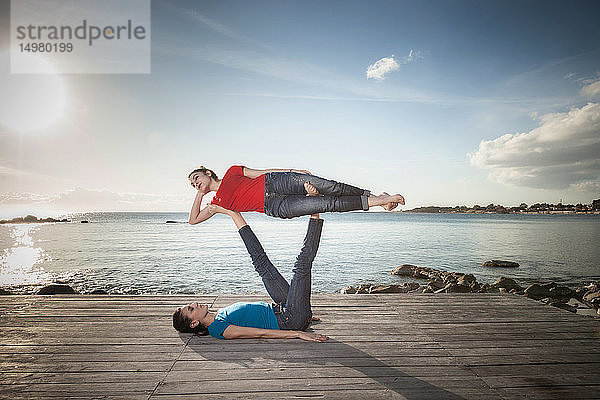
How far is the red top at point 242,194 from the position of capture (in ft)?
14.2

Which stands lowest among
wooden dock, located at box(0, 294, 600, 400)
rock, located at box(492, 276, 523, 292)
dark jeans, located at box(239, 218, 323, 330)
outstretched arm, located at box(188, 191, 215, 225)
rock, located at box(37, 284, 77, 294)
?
rock, located at box(492, 276, 523, 292)

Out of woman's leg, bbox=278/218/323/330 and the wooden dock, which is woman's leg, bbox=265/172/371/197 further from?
the wooden dock

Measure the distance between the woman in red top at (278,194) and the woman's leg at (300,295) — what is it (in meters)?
0.41

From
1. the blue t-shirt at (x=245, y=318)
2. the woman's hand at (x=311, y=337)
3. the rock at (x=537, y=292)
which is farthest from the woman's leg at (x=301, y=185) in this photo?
the rock at (x=537, y=292)

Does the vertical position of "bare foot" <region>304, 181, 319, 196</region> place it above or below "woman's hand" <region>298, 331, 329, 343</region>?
above

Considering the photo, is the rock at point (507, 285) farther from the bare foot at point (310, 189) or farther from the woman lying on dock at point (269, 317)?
the bare foot at point (310, 189)

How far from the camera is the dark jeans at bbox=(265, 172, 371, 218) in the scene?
397cm

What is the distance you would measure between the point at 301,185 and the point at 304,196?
0.41 ft

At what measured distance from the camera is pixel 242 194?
171 inches

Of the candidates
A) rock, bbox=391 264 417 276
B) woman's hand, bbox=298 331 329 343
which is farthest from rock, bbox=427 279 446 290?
woman's hand, bbox=298 331 329 343

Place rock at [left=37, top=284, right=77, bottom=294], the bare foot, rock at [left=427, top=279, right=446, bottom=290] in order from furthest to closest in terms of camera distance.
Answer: rock at [left=427, top=279, right=446, bottom=290]
rock at [left=37, top=284, right=77, bottom=294]
the bare foot

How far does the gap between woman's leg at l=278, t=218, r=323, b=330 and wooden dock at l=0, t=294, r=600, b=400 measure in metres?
0.22

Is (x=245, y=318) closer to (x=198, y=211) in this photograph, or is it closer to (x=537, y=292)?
(x=198, y=211)

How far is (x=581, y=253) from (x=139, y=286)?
27.5 metres
